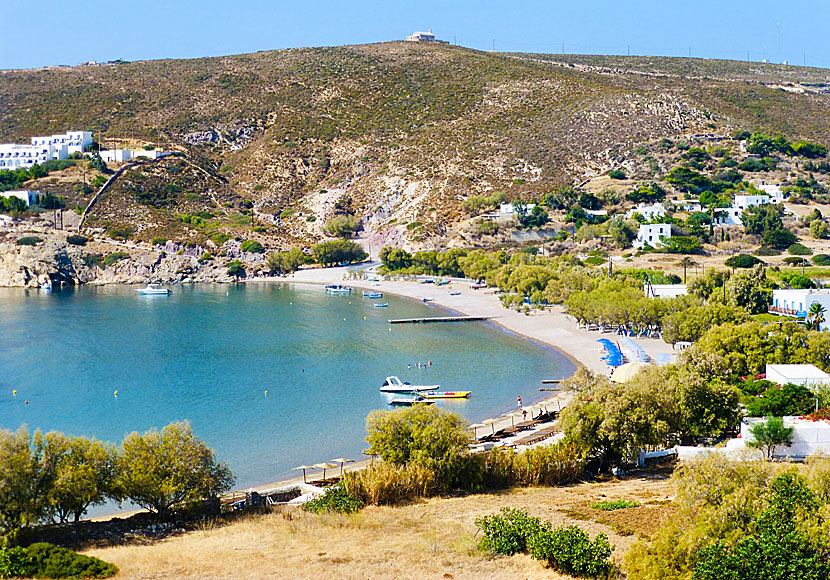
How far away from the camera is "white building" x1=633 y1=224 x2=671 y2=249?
312ft

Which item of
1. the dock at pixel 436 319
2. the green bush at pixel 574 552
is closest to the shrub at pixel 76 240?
the dock at pixel 436 319

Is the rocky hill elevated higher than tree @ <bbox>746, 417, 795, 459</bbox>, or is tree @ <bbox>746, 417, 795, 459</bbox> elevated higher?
the rocky hill

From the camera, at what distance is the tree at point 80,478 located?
2373cm

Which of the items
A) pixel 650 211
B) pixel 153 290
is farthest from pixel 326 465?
pixel 650 211

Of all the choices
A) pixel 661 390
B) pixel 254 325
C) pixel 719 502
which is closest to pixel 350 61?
pixel 254 325

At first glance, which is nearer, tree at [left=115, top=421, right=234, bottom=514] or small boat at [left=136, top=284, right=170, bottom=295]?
tree at [left=115, top=421, right=234, bottom=514]

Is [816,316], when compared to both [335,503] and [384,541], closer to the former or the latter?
[335,503]

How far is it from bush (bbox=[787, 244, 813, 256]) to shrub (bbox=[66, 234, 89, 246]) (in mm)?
89564

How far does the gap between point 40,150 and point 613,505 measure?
134394 mm

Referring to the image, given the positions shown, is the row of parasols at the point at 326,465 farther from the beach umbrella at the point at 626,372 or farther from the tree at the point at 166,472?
the beach umbrella at the point at 626,372

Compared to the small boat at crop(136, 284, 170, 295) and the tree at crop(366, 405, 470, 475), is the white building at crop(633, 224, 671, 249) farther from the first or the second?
the tree at crop(366, 405, 470, 475)

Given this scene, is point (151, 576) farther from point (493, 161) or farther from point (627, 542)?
point (493, 161)

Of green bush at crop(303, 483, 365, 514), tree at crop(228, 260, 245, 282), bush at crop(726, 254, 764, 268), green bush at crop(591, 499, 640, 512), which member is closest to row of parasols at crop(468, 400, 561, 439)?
green bush at crop(303, 483, 365, 514)

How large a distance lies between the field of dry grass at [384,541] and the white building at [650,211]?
8077 centimetres
